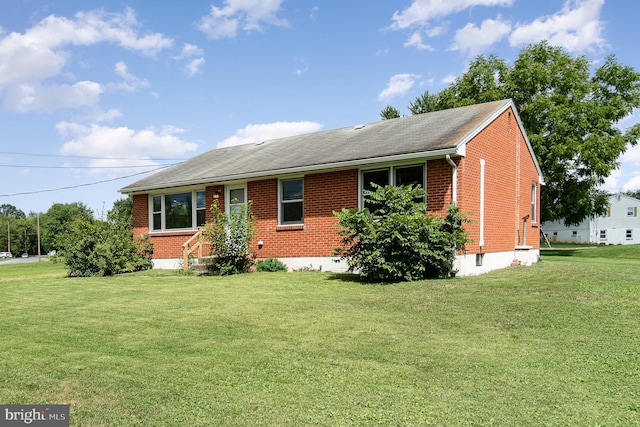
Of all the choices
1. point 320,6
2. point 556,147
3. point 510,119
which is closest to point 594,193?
point 556,147

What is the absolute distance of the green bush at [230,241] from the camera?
15602 mm

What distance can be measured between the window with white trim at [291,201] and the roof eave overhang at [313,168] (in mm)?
438

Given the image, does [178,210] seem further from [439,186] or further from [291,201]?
[439,186]

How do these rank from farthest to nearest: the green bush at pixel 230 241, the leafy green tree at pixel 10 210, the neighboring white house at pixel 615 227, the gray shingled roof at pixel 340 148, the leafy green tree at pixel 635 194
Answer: the leafy green tree at pixel 10 210
the leafy green tree at pixel 635 194
the neighboring white house at pixel 615 227
the green bush at pixel 230 241
the gray shingled roof at pixel 340 148

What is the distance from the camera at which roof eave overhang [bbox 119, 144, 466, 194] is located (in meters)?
12.8

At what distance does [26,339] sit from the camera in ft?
22.0

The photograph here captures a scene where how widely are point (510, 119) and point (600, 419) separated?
580 inches

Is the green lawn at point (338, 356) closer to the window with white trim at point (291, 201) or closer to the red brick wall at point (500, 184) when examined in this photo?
the red brick wall at point (500, 184)

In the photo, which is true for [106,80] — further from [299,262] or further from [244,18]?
[299,262]

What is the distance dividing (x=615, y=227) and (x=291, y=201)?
57366mm

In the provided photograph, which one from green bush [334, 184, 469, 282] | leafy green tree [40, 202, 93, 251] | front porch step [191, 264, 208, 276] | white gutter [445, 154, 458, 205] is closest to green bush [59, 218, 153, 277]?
front porch step [191, 264, 208, 276]

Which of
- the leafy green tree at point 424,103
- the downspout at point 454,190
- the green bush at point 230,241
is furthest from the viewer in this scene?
the leafy green tree at point 424,103

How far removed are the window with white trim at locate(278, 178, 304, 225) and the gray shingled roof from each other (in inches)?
25.5

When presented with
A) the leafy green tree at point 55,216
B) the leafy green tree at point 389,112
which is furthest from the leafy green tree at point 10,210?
the leafy green tree at point 389,112
